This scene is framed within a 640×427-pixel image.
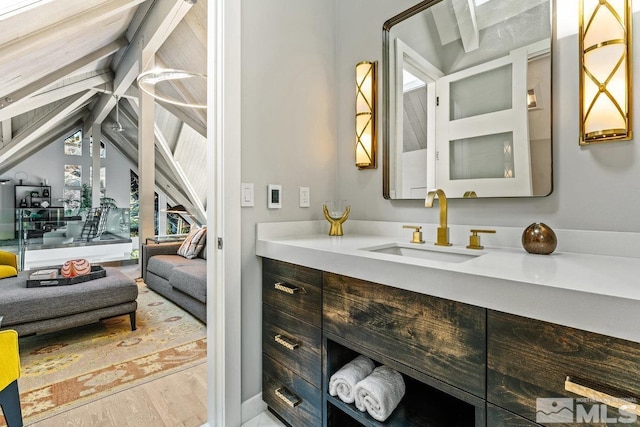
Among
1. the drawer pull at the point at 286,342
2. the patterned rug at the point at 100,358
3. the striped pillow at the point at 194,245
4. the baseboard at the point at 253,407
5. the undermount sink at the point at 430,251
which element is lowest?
the patterned rug at the point at 100,358

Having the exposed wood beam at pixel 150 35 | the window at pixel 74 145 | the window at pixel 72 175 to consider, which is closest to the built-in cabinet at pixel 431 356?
the exposed wood beam at pixel 150 35

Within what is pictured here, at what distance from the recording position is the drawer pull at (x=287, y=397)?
1377 millimetres

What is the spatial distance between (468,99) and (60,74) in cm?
561

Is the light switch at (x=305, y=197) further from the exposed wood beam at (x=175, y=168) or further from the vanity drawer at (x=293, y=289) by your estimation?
the exposed wood beam at (x=175, y=168)

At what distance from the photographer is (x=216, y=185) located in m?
1.46

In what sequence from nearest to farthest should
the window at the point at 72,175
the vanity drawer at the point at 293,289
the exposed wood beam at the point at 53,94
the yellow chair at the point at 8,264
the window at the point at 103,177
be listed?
the vanity drawer at the point at 293,289, the yellow chair at the point at 8,264, the exposed wood beam at the point at 53,94, the window at the point at 72,175, the window at the point at 103,177

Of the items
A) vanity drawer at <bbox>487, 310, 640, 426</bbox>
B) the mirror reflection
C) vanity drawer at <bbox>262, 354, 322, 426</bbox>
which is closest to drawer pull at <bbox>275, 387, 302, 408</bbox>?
vanity drawer at <bbox>262, 354, 322, 426</bbox>

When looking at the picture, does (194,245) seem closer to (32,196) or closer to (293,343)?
(293,343)

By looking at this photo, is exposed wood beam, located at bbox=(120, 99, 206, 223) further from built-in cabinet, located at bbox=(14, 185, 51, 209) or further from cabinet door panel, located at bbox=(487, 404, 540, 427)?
cabinet door panel, located at bbox=(487, 404, 540, 427)

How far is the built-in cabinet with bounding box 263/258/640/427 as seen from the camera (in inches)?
26.0

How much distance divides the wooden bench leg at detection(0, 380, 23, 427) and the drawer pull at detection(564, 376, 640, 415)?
6.39 ft

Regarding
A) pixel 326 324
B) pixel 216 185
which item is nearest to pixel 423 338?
pixel 326 324

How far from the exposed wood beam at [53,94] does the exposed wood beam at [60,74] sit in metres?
→ 0.46

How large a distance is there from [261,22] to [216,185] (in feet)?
2.91
